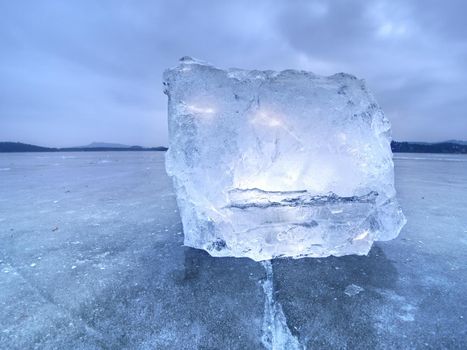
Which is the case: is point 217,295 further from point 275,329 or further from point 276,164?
point 276,164

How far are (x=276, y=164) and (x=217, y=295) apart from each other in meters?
1.53

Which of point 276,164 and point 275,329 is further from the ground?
point 276,164

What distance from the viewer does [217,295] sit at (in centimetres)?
216

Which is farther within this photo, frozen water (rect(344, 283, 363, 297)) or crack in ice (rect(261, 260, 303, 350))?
frozen water (rect(344, 283, 363, 297))

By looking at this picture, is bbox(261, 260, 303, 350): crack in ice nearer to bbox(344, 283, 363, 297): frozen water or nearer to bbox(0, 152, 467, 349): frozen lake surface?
bbox(0, 152, 467, 349): frozen lake surface

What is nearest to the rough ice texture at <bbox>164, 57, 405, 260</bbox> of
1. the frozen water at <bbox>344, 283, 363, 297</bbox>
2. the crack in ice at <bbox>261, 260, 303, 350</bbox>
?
the frozen water at <bbox>344, 283, 363, 297</bbox>

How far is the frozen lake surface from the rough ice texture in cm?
26

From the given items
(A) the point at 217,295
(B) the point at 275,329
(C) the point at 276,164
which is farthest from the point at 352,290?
(C) the point at 276,164

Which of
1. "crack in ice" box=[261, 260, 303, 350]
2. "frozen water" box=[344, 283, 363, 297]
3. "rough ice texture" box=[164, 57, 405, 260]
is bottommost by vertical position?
"crack in ice" box=[261, 260, 303, 350]

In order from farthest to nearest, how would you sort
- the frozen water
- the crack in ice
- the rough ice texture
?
the rough ice texture → the frozen water → the crack in ice

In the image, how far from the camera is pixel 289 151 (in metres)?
3.10

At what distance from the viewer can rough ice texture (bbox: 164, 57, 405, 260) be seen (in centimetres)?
285

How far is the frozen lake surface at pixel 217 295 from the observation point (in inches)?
67.8

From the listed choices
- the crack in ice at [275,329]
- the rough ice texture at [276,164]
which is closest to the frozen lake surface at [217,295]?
the crack in ice at [275,329]
